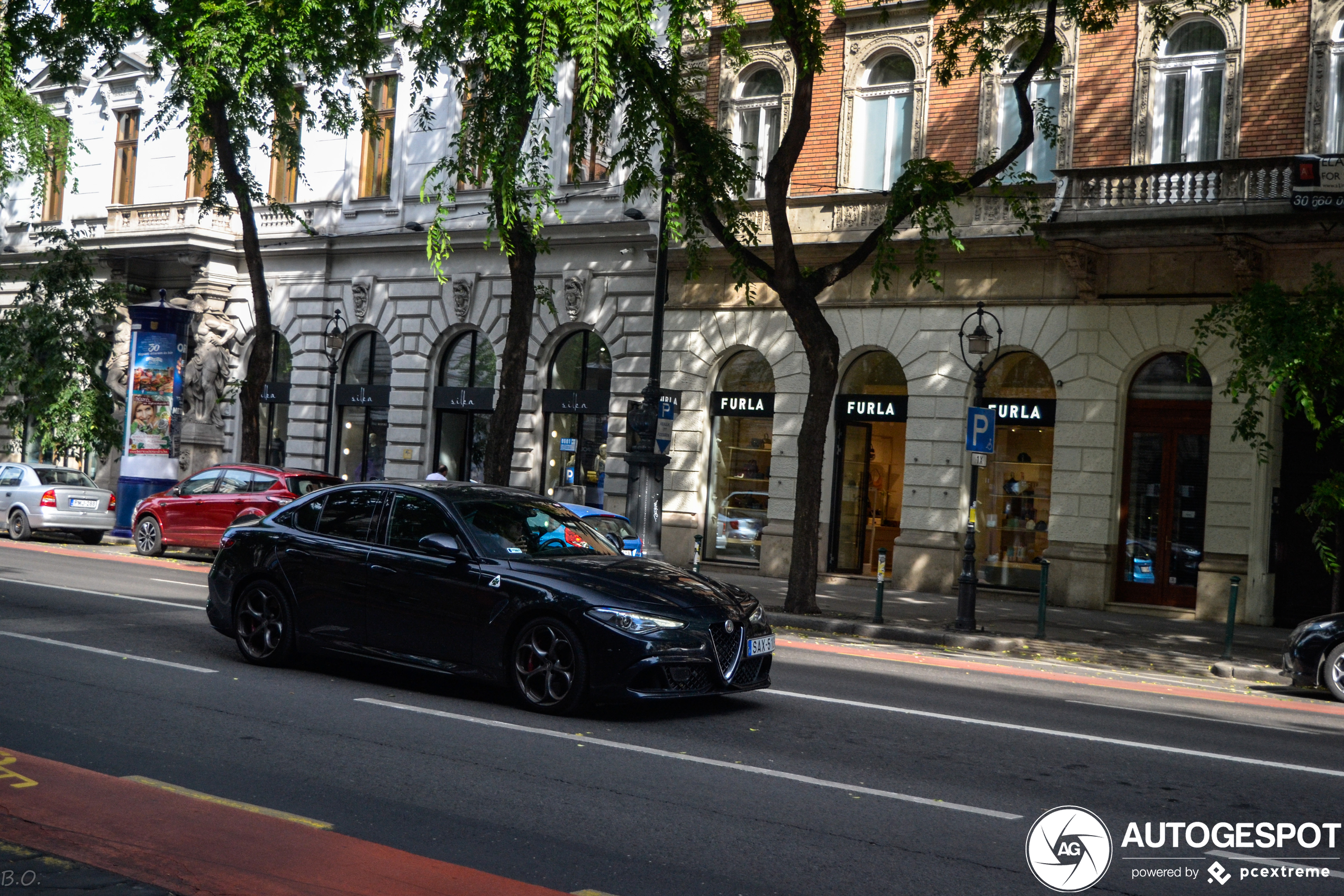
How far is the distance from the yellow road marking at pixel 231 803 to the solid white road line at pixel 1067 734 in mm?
4886

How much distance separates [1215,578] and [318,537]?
49.9ft

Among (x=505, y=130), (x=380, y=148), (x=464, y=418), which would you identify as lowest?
(x=464, y=418)

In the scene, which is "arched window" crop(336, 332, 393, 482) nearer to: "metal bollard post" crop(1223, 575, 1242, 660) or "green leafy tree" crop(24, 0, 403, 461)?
"green leafy tree" crop(24, 0, 403, 461)

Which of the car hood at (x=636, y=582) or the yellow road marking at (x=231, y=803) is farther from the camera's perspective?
the car hood at (x=636, y=582)

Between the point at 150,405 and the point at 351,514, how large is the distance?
65.1 ft

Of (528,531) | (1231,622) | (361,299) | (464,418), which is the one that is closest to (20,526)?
(361,299)

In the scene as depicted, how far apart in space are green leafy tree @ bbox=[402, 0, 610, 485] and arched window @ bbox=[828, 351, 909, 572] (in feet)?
23.0

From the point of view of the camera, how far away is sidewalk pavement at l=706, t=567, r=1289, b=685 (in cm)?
1555

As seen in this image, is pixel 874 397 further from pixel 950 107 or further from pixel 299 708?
pixel 299 708

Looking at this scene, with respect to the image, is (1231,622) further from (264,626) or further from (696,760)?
(264,626)

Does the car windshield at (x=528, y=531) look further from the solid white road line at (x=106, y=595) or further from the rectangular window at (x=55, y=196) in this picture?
the rectangular window at (x=55, y=196)

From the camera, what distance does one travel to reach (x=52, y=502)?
2602cm

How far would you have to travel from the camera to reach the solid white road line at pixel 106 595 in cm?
1473

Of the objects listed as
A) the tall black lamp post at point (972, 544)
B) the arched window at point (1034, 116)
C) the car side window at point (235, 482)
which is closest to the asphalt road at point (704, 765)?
the tall black lamp post at point (972, 544)
